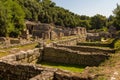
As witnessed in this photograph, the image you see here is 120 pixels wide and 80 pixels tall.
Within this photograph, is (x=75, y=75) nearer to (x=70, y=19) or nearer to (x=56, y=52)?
(x=56, y=52)

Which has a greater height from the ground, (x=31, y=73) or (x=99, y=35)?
(x=31, y=73)

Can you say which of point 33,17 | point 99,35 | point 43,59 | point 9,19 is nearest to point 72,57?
point 43,59

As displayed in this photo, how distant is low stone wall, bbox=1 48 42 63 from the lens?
14772 millimetres

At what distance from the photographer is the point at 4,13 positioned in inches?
1821

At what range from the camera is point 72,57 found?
18.7m

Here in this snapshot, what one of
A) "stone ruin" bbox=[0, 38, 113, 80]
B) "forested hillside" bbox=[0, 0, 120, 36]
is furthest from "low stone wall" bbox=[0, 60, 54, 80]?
"forested hillside" bbox=[0, 0, 120, 36]

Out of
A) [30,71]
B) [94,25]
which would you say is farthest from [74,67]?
[94,25]

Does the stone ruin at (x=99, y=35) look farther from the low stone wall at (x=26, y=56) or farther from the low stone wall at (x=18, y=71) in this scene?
the low stone wall at (x=18, y=71)

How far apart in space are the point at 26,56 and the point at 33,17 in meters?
78.7

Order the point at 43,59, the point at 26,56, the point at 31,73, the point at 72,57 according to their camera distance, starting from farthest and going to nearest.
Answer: the point at 43,59 → the point at 72,57 → the point at 26,56 → the point at 31,73

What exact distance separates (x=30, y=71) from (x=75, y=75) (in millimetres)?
2751

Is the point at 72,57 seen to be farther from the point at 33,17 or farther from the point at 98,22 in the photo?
the point at 98,22

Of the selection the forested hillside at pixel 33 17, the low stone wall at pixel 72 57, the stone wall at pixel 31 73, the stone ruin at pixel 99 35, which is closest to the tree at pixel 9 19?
the forested hillside at pixel 33 17

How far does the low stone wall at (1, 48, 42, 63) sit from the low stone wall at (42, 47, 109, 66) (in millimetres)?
981
